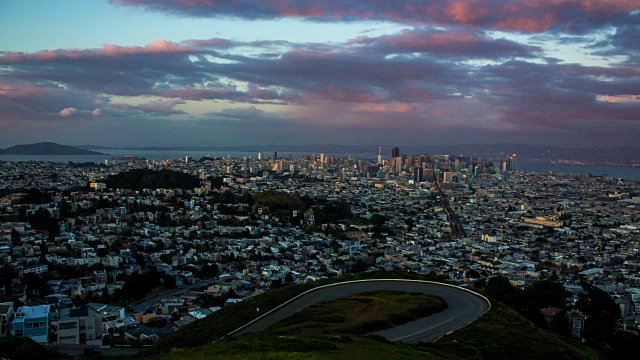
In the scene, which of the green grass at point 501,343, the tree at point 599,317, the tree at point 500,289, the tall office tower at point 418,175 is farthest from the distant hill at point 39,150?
the green grass at point 501,343

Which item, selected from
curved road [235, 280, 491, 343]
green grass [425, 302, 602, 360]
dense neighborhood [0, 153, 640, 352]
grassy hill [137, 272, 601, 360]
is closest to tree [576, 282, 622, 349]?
dense neighborhood [0, 153, 640, 352]

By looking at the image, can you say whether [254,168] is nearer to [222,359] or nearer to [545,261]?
[545,261]

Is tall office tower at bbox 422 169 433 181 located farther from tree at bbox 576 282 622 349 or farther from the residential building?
the residential building

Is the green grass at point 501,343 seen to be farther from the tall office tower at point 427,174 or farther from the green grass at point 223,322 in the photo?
the tall office tower at point 427,174

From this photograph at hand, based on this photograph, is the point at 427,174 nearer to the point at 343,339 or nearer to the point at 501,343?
the point at 501,343

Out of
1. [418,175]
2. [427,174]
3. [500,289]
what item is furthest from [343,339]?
[427,174]

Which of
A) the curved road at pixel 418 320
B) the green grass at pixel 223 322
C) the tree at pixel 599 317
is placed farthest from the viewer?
the tree at pixel 599 317
